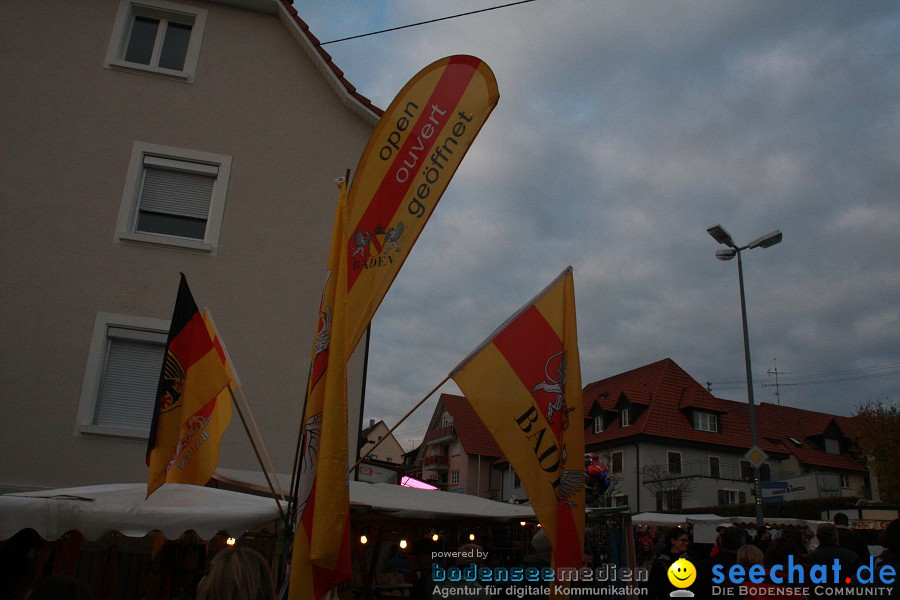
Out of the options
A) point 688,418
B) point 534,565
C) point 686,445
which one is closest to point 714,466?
point 686,445

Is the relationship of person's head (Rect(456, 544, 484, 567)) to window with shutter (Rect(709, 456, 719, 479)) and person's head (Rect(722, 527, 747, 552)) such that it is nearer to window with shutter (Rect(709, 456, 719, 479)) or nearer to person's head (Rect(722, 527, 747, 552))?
person's head (Rect(722, 527, 747, 552))

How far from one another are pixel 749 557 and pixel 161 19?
41.7ft

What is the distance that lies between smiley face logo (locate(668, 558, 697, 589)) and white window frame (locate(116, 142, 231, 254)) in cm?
822

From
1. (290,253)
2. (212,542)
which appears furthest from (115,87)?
(212,542)

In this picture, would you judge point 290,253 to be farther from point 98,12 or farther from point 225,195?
point 98,12

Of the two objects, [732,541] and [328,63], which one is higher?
[328,63]

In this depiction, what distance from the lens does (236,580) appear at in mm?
3010

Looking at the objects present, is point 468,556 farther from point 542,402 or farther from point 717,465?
point 717,465

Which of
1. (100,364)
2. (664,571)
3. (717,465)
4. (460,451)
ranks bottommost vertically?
(664,571)

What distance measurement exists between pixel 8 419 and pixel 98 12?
7.16m

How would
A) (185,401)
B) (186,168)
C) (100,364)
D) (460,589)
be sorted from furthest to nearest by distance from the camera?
(186,168) → (100,364) → (185,401) → (460,589)

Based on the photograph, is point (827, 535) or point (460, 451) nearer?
point (827, 535)

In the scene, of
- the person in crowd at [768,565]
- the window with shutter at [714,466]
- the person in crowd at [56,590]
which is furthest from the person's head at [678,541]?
the window with shutter at [714,466]

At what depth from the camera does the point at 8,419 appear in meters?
9.94
